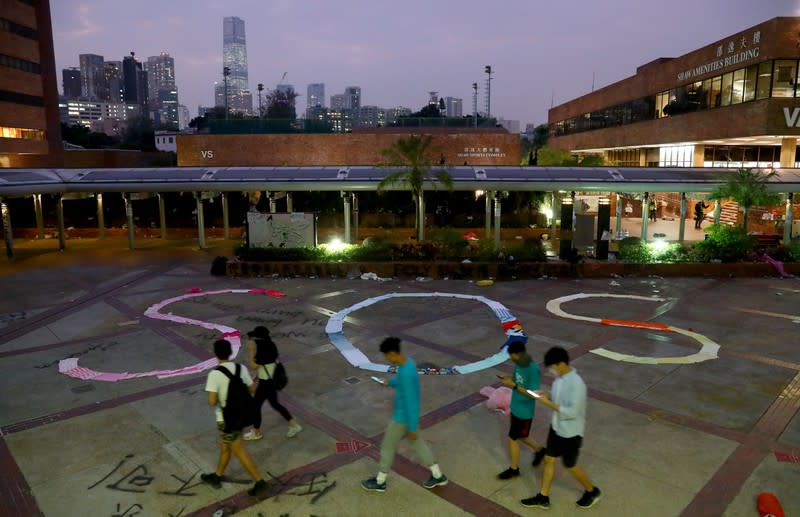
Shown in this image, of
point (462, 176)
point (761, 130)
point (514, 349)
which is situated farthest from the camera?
point (761, 130)

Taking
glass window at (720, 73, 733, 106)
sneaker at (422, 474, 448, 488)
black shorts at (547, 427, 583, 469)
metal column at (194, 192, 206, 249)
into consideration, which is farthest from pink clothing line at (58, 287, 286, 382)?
glass window at (720, 73, 733, 106)

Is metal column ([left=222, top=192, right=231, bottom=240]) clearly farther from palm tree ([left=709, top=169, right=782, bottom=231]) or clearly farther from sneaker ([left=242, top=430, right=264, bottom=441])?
palm tree ([left=709, top=169, right=782, bottom=231])

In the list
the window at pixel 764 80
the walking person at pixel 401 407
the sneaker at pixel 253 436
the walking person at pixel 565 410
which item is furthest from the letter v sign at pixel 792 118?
the sneaker at pixel 253 436

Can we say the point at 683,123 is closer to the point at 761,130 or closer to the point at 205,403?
the point at 761,130

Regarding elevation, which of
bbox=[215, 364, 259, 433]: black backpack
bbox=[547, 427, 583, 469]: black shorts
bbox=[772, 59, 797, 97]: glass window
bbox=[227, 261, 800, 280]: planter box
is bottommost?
bbox=[227, 261, 800, 280]: planter box

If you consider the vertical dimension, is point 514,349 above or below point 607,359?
above

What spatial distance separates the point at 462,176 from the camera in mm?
25766

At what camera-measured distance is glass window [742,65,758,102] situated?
33.2 metres

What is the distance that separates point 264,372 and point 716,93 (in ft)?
129

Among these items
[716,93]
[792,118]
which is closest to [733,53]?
[716,93]

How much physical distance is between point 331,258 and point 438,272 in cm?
418

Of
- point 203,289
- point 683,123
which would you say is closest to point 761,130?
point 683,123

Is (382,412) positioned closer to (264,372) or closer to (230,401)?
(264,372)

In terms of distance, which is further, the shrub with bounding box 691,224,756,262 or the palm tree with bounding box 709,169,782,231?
the palm tree with bounding box 709,169,782,231
